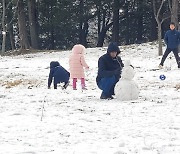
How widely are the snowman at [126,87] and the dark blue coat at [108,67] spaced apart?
0.31 m

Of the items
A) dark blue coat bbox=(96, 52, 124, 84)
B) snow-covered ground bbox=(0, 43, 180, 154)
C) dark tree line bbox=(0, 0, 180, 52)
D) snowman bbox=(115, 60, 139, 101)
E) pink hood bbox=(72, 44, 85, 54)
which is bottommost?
snow-covered ground bbox=(0, 43, 180, 154)

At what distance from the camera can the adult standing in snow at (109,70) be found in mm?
11335

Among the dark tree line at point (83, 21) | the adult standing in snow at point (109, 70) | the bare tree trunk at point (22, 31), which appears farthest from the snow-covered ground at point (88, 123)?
the dark tree line at point (83, 21)

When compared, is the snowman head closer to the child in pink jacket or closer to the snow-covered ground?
the snow-covered ground

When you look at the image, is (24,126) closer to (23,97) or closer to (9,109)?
(9,109)

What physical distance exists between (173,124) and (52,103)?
3.53m

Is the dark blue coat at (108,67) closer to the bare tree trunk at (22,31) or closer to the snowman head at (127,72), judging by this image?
the snowman head at (127,72)

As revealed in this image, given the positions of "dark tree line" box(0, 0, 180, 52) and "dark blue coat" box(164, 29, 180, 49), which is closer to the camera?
"dark blue coat" box(164, 29, 180, 49)

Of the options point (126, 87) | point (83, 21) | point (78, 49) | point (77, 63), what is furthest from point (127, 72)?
point (83, 21)

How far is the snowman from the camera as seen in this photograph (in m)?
11.0

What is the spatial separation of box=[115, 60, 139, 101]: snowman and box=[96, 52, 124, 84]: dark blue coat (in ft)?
1.01

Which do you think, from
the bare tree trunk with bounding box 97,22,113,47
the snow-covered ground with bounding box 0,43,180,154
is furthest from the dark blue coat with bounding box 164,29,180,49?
the bare tree trunk with bounding box 97,22,113,47

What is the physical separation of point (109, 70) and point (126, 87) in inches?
31.1

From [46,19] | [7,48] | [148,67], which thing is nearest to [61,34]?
[46,19]
